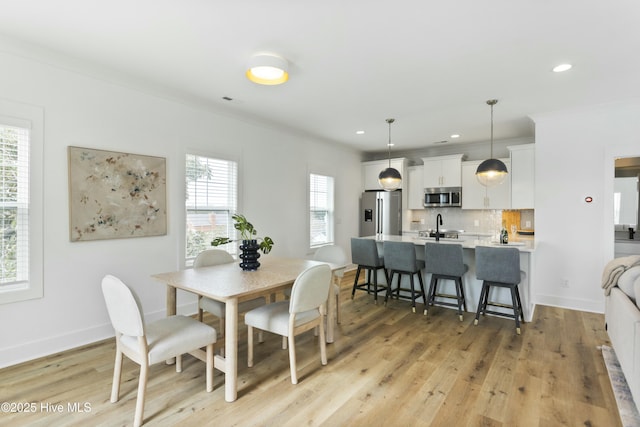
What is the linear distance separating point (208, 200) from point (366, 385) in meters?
2.86

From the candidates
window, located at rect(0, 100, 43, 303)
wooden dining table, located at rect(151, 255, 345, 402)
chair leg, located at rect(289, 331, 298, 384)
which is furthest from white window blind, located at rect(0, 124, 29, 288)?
chair leg, located at rect(289, 331, 298, 384)

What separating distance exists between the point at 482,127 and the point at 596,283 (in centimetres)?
261

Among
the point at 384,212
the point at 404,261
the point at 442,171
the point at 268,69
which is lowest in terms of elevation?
the point at 404,261

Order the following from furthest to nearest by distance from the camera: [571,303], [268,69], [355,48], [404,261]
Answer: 1. [571,303]
2. [404,261]
3. [268,69]
4. [355,48]

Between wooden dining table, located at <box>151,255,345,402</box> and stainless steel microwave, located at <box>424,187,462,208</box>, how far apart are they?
12.4 ft

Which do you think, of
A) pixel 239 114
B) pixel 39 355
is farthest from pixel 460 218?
pixel 39 355

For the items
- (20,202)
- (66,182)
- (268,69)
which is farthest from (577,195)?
(20,202)

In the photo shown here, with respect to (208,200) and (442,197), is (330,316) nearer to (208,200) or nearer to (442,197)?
(208,200)

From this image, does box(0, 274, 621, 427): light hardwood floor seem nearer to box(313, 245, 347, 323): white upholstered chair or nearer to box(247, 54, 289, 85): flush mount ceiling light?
box(313, 245, 347, 323): white upholstered chair

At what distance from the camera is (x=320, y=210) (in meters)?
6.21

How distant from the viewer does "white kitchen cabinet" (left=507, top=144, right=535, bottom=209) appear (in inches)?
200

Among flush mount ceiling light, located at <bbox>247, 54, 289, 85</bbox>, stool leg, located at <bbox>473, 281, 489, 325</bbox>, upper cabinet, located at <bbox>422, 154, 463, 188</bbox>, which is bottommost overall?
stool leg, located at <bbox>473, 281, 489, 325</bbox>

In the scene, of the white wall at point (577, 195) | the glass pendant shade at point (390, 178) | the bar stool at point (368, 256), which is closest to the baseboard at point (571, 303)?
the white wall at point (577, 195)

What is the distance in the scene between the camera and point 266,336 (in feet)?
11.0
